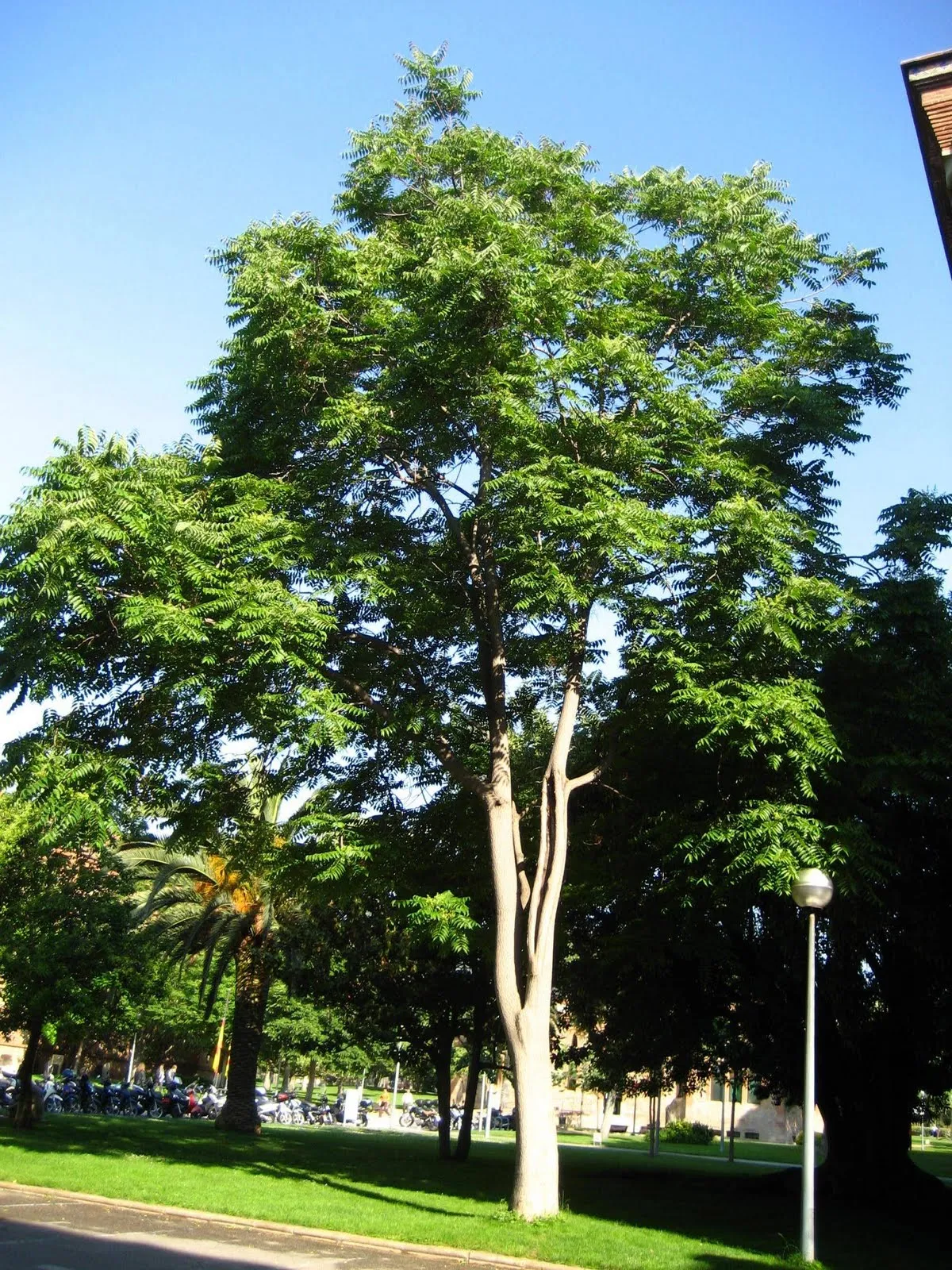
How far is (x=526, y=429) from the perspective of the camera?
634 inches

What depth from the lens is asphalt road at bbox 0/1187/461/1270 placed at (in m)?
10.6

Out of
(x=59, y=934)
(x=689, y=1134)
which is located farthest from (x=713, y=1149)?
(x=59, y=934)

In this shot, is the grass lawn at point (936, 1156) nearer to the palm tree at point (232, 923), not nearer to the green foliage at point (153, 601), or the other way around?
the palm tree at point (232, 923)

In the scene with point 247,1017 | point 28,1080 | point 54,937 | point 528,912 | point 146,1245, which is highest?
point 528,912

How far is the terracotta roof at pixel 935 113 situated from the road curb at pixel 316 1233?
1167cm

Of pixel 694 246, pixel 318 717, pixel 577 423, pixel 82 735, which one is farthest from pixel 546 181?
pixel 82 735

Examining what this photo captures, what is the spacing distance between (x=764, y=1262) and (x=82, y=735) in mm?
11578

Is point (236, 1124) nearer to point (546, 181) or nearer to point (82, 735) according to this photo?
point (82, 735)

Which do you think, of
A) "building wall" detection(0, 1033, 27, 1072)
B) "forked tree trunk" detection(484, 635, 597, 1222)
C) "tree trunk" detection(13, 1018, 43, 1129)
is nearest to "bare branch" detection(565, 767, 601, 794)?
"forked tree trunk" detection(484, 635, 597, 1222)

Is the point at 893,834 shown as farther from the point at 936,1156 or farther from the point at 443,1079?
the point at 936,1156

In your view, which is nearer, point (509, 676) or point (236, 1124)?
point (509, 676)

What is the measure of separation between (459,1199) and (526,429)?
1172cm

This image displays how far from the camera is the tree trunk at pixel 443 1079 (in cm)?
2973

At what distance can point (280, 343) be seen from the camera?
17.1 metres
